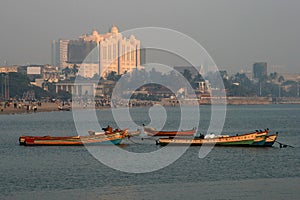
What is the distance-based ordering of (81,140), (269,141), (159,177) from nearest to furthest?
1. (159,177)
2. (269,141)
3. (81,140)

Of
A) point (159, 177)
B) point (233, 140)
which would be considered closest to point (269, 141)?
point (233, 140)

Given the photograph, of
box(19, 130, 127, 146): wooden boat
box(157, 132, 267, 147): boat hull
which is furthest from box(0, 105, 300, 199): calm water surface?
box(19, 130, 127, 146): wooden boat

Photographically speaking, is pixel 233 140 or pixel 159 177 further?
pixel 233 140

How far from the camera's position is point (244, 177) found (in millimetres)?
39844

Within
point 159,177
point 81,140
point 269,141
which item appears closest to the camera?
point 159,177

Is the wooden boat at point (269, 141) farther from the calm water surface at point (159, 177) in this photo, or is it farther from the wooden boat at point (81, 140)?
the wooden boat at point (81, 140)

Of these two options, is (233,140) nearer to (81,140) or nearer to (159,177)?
(81,140)

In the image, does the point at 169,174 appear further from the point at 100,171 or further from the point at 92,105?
the point at 92,105

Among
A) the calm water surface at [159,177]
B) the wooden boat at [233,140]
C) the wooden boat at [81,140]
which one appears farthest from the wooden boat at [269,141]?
the wooden boat at [81,140]

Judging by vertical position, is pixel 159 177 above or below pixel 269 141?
below

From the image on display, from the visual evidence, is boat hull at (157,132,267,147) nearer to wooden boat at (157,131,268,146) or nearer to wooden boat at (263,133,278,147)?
wooden boat at (157,131,268,146)

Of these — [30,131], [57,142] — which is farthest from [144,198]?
[30,131]

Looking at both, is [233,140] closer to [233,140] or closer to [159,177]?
[233,140]

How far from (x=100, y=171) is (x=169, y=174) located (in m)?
3.76
